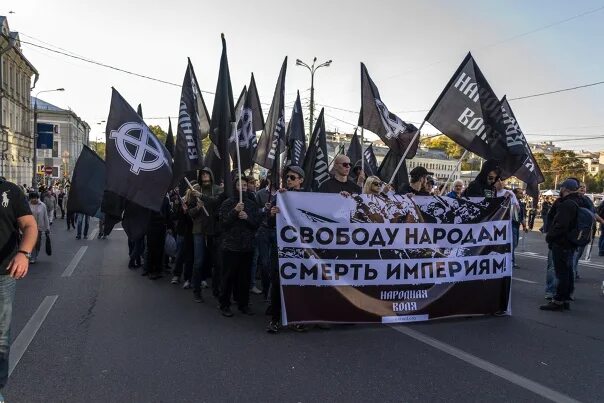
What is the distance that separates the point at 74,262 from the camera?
1066 cm

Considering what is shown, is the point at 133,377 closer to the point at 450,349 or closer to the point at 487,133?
the point at 450,349

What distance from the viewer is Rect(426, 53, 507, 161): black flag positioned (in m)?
6.61

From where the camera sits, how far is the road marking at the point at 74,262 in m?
9.30

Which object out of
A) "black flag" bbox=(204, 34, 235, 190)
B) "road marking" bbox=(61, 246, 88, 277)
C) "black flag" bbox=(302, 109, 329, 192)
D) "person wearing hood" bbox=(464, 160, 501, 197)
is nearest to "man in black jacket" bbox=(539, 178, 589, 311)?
"person wearing hood" bbox=(464, 160, 501, 197)

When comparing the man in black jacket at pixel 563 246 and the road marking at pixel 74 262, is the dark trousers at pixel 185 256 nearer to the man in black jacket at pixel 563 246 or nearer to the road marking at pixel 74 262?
the road marking at pixel 74 262

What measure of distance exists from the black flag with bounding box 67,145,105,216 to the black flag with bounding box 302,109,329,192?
3423 mm

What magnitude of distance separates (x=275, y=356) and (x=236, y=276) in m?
1.77

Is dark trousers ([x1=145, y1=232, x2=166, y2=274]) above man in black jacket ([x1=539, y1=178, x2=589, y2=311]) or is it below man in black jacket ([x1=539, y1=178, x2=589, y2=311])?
below

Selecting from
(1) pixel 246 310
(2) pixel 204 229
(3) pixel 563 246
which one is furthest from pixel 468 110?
(2) pixel 204 229

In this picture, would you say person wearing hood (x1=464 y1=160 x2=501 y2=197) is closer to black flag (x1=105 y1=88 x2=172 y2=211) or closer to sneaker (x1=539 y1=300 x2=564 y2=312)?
sneaker (x1=539 y1=300 x2=564 y2=312)

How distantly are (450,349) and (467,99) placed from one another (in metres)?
3.25

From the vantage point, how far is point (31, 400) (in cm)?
377

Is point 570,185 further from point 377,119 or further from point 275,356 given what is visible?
point 275,356

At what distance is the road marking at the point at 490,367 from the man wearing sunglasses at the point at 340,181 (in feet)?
5.71
